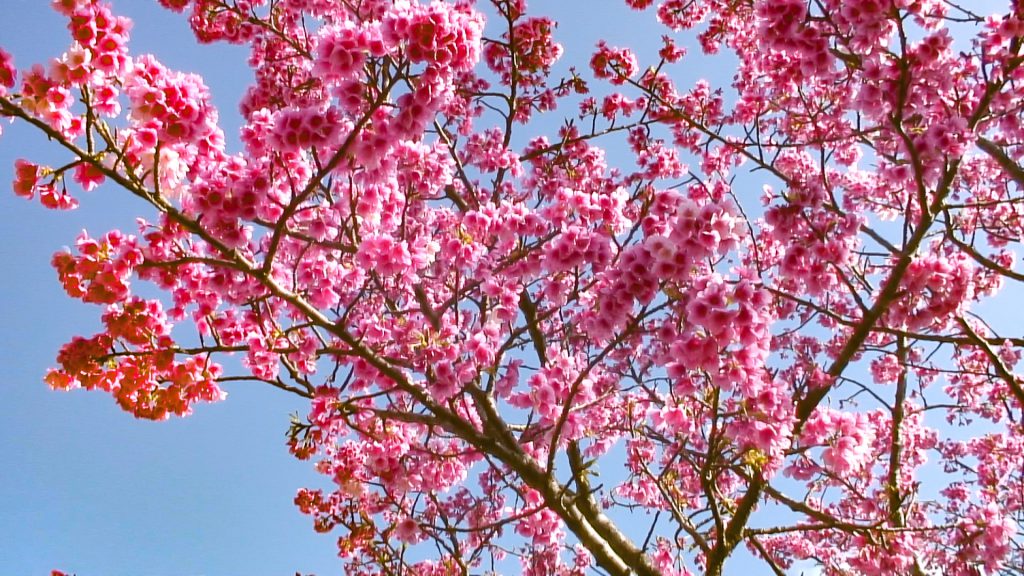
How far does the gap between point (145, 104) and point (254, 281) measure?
1529mm

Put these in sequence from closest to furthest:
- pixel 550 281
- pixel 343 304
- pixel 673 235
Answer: pixel 673 235
pixel 550 281
pixel 343 304

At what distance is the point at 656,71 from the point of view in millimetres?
8461

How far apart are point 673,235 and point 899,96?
7.77 ft

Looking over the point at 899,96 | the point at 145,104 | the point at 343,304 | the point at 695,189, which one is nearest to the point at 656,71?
the point at 695,189

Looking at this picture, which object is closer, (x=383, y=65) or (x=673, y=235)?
(x=673, y=235)

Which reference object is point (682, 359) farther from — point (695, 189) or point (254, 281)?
point (695, 189)

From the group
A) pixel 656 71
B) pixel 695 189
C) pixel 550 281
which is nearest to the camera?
pixel 550 281

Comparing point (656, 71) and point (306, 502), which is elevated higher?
point (656, 71)

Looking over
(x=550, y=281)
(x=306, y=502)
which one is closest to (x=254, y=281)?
(x=550, y=281)

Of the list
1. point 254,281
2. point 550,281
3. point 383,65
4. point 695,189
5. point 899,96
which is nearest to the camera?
point 383,65

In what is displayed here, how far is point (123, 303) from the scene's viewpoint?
4.83 meters

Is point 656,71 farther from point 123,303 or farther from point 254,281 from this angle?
point 123,303

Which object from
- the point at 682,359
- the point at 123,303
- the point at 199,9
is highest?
the point at 199,9

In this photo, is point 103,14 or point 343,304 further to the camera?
point 343,304
